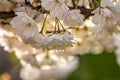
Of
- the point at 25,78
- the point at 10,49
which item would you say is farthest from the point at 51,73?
the point at 10,49

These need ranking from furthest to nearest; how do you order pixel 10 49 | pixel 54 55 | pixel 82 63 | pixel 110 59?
pixel 82 63 < pixel 110 59 < pixel 54 55 < pixel 10 49

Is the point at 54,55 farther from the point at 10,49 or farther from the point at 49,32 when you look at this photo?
the point at 49,32

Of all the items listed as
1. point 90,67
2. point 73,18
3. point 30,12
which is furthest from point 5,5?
point 90,67

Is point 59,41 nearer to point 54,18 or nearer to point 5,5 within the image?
point 54,18

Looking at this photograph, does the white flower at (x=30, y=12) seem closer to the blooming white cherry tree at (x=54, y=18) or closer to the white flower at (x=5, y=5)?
the blooming white cherry tree at (x=54, y=18)

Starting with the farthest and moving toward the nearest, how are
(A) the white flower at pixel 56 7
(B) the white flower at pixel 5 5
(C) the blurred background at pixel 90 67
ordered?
(C) the blurred background at pixel 90 67 → (B) the white flower at pixel 5 5 → (A) the white flower at pixel 56 7

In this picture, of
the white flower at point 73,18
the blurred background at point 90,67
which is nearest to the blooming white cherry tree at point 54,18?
the white flower at point 73,18
